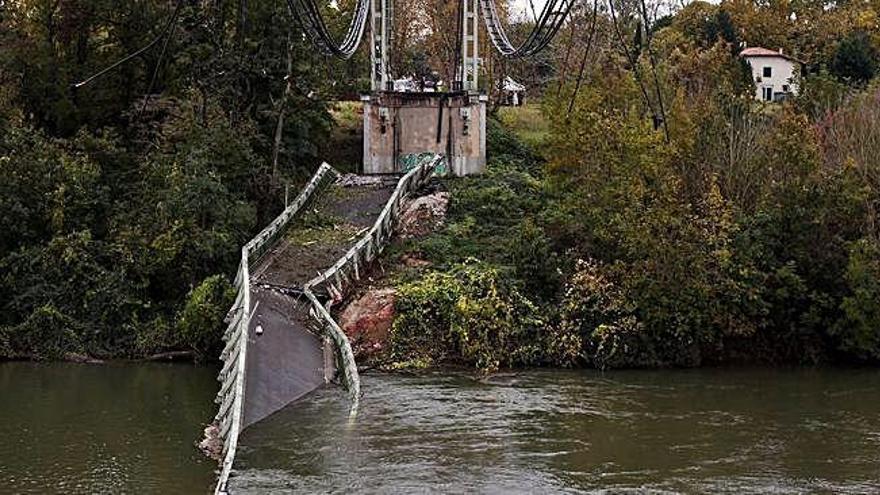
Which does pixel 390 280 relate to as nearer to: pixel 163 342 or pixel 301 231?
pixel 301 231

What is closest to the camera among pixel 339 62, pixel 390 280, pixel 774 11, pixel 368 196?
pixel 390 280

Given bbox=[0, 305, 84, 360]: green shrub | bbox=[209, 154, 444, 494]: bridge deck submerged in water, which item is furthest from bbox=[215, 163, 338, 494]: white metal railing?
bbox=[0, 305, 84, 360]: green shrub

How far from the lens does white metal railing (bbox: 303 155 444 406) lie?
86.2ft

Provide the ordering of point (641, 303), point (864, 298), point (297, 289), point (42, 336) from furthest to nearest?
point (42, 336), point (641, 303), point (297, 289), point (864, 298)

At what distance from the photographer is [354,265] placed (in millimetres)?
32188

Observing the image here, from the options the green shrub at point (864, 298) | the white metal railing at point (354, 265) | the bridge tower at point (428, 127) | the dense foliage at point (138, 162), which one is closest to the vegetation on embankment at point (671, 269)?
the green shrub at point (864, 298)

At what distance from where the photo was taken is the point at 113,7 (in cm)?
4169

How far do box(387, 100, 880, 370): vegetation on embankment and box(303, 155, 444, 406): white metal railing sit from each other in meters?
1.11

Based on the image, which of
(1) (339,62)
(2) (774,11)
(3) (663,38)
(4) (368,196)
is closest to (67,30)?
(1) (339,62)

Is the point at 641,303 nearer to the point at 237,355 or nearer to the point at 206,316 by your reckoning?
the point at 237,355

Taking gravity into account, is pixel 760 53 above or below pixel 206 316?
above

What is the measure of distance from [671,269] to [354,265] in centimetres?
860

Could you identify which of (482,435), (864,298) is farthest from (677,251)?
(482,435)

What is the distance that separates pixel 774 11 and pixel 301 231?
173 ft
